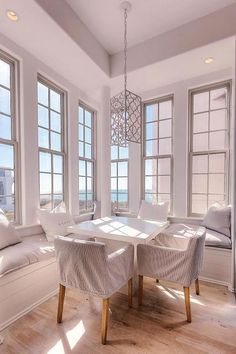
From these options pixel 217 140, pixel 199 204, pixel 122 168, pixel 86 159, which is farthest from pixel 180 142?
pixel 86 159

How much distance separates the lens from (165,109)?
3811 mm

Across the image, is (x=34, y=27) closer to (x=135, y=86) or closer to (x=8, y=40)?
(x=8, y=40)

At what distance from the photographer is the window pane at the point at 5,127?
2.50m

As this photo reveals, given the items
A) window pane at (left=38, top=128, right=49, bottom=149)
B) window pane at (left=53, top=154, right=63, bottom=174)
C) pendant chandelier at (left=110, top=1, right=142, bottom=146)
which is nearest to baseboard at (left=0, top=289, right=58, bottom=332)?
window pane at (left=53, top=154, right=63, bottom=174)

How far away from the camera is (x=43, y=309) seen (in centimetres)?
200

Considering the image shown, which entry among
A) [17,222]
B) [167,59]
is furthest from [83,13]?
[17,222]

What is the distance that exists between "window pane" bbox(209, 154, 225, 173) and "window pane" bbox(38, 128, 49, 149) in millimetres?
2802

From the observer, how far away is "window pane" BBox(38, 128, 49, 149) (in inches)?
119

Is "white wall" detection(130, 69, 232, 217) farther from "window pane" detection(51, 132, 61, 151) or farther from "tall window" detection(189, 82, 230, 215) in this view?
"window pane" detection(51, 132, 61, 151)

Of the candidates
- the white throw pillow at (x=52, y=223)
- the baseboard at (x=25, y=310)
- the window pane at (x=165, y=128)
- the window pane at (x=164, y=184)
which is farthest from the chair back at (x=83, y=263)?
the window pane at (x=165, y=128)

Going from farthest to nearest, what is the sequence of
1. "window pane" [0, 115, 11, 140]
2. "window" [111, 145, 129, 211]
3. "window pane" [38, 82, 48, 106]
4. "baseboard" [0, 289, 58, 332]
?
"window" [111, 145, 129, 211] < "window pane" [38, 82, 48, 106] < "window pane" [0, 115, 11, 140] < "baseboard" [0, 289, 58, 332]

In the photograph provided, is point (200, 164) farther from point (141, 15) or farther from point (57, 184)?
point (57, 184)

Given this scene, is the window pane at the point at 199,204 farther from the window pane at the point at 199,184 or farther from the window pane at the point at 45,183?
the window pane at the point at 45,183

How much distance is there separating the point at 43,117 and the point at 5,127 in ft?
2.20
